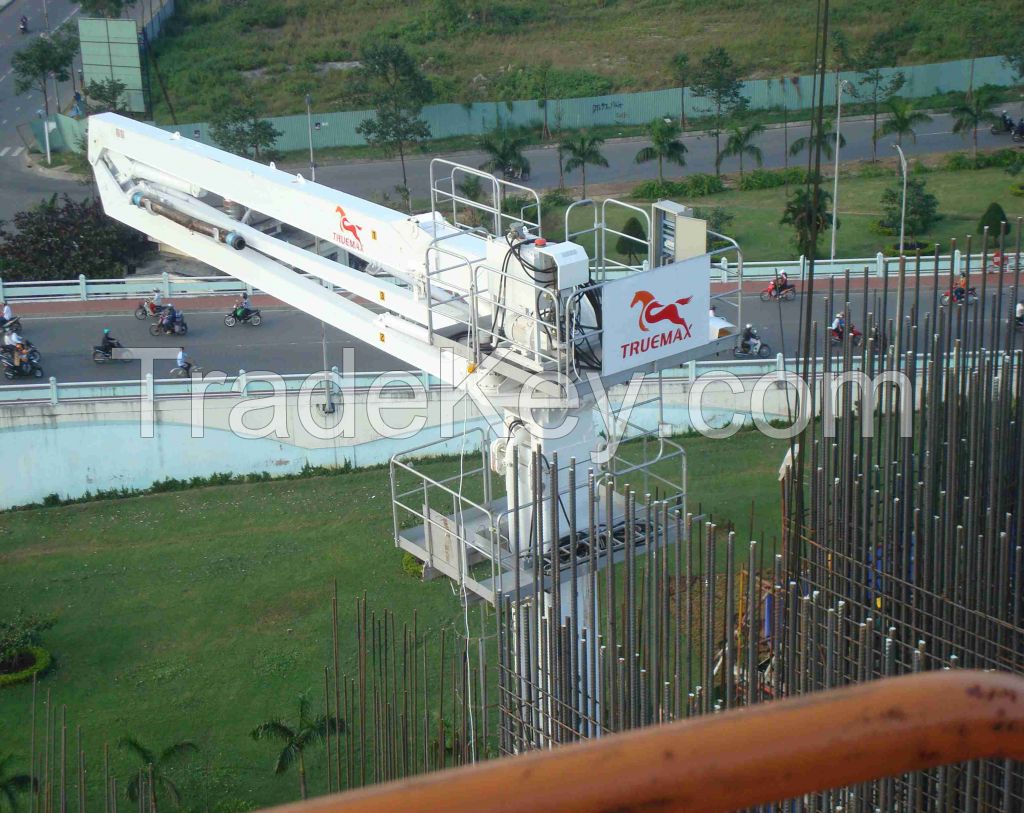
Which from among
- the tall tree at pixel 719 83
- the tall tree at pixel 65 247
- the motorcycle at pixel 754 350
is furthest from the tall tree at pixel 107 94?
the motorcycle at pixel 754 350

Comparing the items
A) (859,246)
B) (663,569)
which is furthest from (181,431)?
(859,246)

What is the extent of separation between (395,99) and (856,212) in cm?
1323

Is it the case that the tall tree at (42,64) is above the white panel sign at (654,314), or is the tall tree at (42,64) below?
above

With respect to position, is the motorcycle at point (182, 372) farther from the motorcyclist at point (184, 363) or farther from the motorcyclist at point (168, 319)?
the motorcyclist at point (168, 319)

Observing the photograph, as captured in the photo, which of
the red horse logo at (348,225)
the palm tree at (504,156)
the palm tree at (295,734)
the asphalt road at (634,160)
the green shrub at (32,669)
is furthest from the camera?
the asphalt road at (634,160)

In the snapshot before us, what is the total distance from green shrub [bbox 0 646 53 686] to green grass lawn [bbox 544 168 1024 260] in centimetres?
1832

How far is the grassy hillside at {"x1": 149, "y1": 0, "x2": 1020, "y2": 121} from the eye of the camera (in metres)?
45.0

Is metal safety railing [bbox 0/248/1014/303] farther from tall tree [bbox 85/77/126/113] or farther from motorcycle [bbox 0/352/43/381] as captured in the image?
Result: tall tree [bbox 85/77/126/113]

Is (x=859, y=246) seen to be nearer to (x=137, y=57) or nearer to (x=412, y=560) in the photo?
(x=412, y=560)

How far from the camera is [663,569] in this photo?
8.28 m

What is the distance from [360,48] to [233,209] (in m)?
34.9

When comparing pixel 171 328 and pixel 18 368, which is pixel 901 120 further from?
pixel 18 368

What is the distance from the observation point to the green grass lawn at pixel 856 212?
1266 inches

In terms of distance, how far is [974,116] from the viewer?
37.7 m
